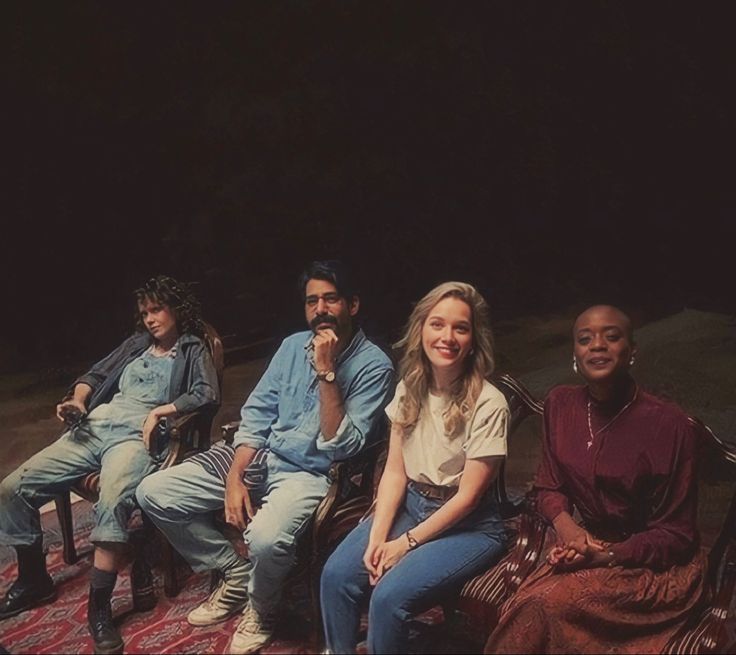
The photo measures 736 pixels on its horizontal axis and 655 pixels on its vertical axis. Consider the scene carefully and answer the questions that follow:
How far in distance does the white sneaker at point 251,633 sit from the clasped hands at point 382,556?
0.55 metres

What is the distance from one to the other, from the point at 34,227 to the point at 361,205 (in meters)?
1.97

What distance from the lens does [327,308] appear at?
3.12 m

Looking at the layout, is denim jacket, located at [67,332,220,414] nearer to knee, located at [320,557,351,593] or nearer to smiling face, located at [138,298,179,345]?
smiling face, located at [138,298,179,345]

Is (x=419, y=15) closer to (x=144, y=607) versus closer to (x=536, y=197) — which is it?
(x=536, y=197)

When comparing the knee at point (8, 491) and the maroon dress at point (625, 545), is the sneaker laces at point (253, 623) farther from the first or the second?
the knee at point (8, 491)

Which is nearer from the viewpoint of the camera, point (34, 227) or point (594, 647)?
point (594, 647)

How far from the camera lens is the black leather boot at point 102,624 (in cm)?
302

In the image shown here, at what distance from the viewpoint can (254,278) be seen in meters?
4.34

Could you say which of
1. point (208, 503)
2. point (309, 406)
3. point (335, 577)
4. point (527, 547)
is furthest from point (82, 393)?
point (527, 547)

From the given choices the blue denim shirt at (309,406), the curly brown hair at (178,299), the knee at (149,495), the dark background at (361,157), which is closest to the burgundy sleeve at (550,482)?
the blue denim shirt at (309,406)

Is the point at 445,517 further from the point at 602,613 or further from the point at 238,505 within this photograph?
the point at 238,505

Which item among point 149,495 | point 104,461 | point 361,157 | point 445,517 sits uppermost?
point 361,157

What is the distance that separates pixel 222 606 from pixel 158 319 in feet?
3.92

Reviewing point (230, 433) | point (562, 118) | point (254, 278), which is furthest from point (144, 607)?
point (562, 118)
